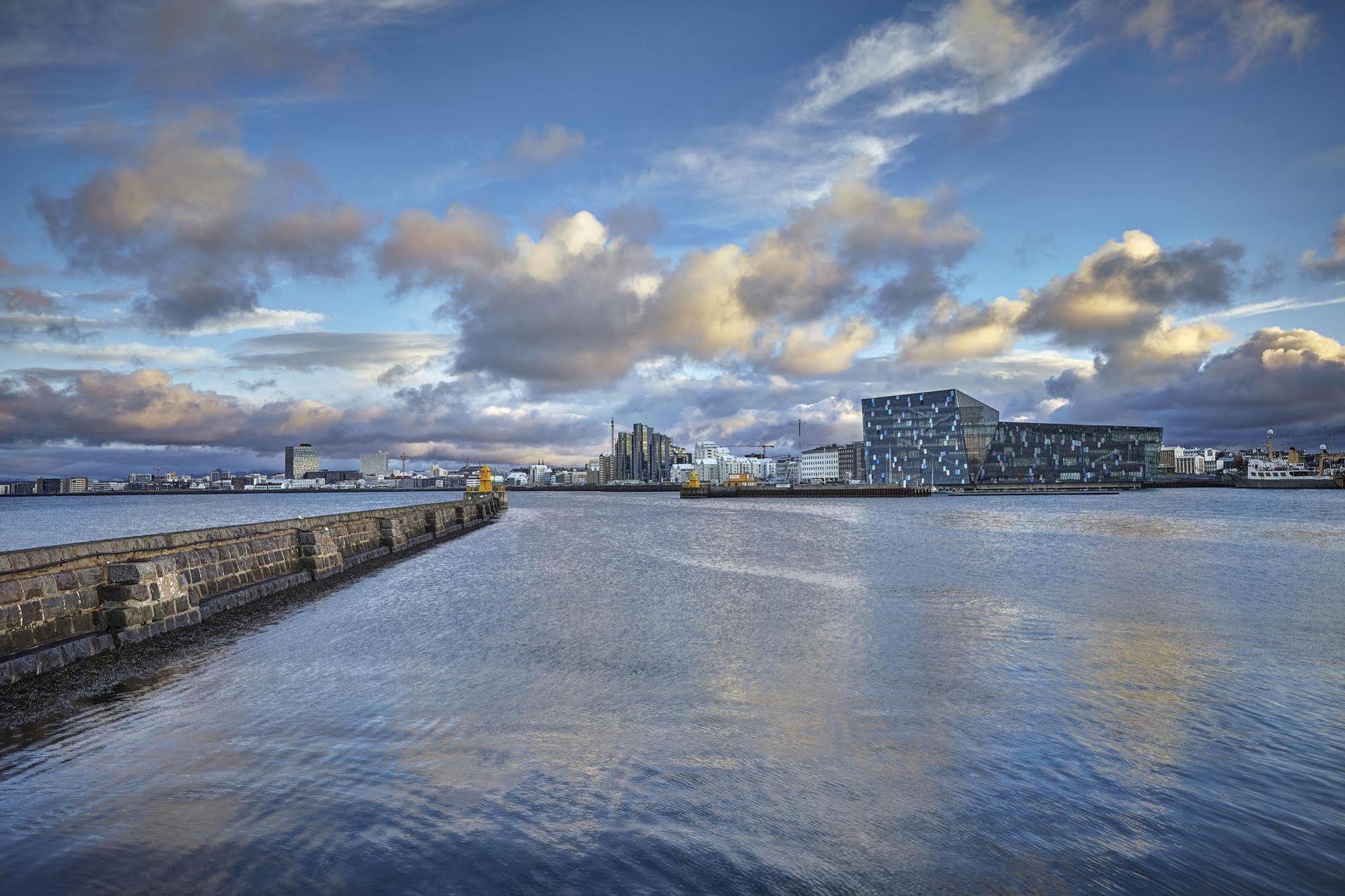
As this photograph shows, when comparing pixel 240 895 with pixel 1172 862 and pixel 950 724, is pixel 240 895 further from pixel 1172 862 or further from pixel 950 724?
pixel 950 724

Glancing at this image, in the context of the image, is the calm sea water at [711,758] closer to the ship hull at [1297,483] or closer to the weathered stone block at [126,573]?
the weathered stone block at [126,573]

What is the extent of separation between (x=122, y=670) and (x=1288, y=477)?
724 ft

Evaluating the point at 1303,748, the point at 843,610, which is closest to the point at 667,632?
the point at 843,610

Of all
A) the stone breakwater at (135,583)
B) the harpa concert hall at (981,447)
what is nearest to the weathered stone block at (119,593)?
the stone breakwater at (135,583)

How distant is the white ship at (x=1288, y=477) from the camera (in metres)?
163

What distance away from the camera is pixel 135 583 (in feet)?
40.9

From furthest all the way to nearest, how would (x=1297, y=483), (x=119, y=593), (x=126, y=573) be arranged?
1. (x=1297, y=483)
2. (x=126, y=573)
3. (x=119, y=593)

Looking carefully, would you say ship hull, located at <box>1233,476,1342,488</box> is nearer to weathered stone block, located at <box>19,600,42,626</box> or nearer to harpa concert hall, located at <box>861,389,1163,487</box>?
harpa concert hall, located at <box>861,389,1163,487</box>

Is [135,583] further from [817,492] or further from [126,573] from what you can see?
[817,492]

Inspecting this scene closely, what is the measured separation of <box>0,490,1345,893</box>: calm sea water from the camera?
16.0 ft

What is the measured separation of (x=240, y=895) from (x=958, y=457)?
577ft

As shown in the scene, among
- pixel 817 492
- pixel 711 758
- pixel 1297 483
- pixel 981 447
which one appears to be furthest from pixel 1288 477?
pixel 711 758

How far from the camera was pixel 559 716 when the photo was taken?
8375 millimetres

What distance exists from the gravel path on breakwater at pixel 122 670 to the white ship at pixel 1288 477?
202945mm
